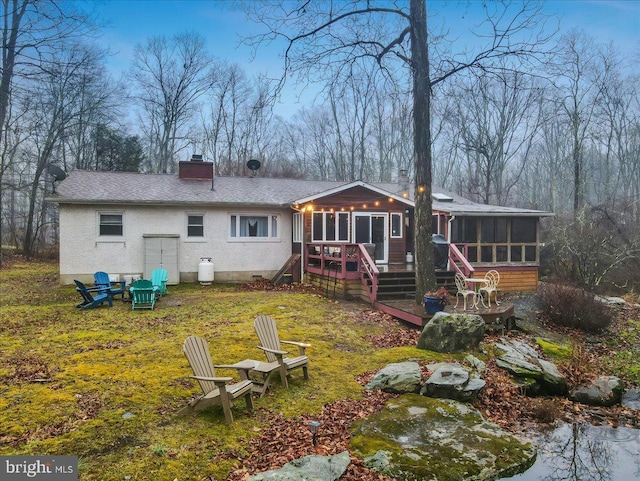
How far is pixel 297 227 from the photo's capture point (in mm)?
15867

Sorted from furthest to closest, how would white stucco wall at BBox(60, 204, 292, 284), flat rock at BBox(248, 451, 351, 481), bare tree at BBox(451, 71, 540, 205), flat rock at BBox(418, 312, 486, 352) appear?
bare tree at BBox(451, 71, 540, 205) < white stucco wall at BBox(60, 204, 292, 284) < flat rock at BBox(418, 312, 486, 352) < flat rock at BBox(248, 451, 351, 481)

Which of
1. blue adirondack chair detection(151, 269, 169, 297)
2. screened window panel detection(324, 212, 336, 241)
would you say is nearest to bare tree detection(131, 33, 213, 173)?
blue adirondack chair detection(151, 269, 169, 297)

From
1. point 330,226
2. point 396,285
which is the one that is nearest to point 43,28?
point 396,285

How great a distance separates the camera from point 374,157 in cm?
3422

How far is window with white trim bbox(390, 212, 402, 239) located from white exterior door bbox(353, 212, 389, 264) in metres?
0.32

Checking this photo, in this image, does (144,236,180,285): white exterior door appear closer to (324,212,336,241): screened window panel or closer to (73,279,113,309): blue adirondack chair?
(73,279,113,309): blue adirondack chair

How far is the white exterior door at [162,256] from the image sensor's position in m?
14.4

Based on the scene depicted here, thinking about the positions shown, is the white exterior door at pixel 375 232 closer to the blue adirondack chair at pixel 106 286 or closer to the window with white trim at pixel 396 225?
the window with white trim at pixel 396 225

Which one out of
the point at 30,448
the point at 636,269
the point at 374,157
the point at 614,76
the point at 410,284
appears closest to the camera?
the point at 30,448

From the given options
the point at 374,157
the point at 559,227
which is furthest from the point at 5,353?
the point at 374,157

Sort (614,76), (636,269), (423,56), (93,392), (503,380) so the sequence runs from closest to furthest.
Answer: (93,392) < (503,380) < (423,56) < (636,269) < (614,76)

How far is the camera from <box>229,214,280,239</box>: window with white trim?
15.7m

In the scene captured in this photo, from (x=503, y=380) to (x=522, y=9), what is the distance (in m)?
7.75

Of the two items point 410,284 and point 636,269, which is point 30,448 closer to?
point 410,284
